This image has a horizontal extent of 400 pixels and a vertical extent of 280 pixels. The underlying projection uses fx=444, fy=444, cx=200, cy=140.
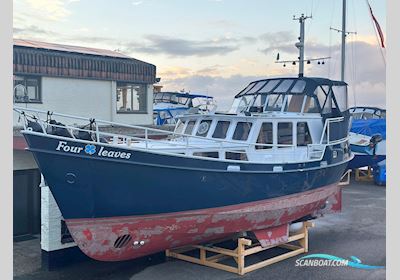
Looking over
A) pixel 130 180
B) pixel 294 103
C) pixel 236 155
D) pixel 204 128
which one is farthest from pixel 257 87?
pixel 130 180

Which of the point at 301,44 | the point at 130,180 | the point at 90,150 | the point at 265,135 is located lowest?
the point at 130,180

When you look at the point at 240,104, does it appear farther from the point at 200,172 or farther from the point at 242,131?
the point at 200,172

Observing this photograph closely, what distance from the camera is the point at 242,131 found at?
9555 mm

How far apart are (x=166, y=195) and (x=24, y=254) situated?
395cm

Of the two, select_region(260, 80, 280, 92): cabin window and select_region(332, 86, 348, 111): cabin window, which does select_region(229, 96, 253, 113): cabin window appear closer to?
select_region(260, 80, 280, 92): cabin window

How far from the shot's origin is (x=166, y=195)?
7.82 meters

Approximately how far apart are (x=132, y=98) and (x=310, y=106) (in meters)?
9.39

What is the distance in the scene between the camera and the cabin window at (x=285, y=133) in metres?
9.73

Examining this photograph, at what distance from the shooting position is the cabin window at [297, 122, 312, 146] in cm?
1005

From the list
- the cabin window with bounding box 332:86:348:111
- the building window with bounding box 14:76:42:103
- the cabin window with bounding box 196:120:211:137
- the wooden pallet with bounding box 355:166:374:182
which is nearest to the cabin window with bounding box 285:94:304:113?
the cabin window with bounding box 332:86:348:111

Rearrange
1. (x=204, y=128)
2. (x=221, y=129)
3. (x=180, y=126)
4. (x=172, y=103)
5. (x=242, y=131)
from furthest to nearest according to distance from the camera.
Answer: (x=172, y=103)
(x=180, y=126)
(x=204, y=128)
(x=221, y=129)
(x=242, y=131)

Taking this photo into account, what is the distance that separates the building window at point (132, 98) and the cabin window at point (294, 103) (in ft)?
28.5

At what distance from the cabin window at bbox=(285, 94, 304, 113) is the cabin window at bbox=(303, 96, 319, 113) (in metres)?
0.13

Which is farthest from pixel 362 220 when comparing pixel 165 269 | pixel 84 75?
pixel 84 75
